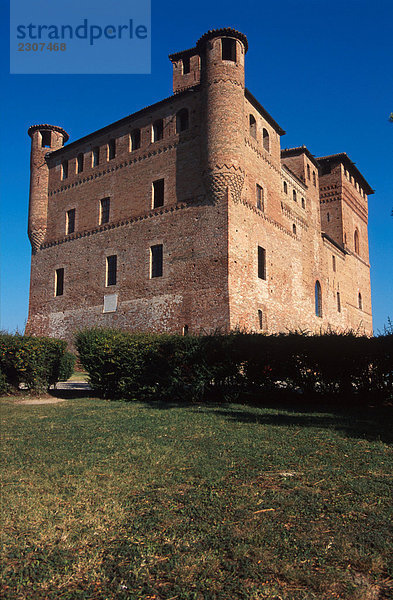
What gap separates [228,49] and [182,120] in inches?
155

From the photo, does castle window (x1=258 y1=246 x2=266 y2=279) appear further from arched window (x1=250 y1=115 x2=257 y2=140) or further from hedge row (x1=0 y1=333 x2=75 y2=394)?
hedge row (x1=0 y1=333 x2=75 y2=394)

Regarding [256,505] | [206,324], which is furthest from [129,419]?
[206,324]

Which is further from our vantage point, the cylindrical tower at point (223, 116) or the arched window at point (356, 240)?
the arched window at point (356, 240)

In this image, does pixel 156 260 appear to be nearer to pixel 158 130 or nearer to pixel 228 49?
pixel 158 130

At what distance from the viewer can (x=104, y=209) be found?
1016 inches

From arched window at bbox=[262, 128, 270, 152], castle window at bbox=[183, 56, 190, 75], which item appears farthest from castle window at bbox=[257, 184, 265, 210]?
castle window at bbox=[183, 56, 190, 75]

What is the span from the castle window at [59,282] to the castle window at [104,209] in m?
4.29

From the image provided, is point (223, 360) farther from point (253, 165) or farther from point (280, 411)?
point (253, 165)

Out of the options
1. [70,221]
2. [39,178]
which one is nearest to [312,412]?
[70,221]

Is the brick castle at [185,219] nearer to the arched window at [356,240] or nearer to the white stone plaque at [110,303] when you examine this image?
the white stone plaque at [110,303]

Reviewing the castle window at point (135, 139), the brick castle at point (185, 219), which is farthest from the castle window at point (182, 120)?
the castle window at point (135, 139)

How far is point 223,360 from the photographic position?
1065 centimetres

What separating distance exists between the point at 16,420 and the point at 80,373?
15.6m

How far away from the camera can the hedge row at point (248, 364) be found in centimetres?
1007
